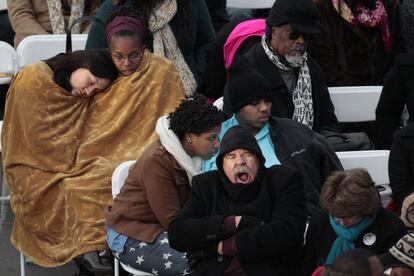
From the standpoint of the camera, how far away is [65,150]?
21.0ft

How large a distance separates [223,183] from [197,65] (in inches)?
83.5

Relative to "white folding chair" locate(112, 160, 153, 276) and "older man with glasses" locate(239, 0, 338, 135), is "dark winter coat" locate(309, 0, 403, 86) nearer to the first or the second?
"older man with glasses" locate(239, 0, 338, 135)

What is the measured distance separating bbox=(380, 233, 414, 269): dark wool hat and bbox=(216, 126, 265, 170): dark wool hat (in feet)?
2.42

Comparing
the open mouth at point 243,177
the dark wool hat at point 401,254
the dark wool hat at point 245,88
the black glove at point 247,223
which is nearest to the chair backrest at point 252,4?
the dark wool hat at point 245,88

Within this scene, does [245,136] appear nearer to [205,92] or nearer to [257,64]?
[257,64]

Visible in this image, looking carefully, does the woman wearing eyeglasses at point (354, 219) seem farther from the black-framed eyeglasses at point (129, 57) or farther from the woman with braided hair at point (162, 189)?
the black-framed eyeglasses at point (129, 57)

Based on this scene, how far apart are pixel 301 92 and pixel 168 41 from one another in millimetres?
930

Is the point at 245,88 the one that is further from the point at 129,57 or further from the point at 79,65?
the point at 79,65

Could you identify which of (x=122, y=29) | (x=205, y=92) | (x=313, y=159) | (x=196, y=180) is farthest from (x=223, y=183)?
(x=205, y=92)

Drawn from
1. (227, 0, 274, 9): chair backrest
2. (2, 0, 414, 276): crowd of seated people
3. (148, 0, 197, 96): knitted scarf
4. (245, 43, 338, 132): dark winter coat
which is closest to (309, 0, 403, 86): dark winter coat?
(2, 0, 414, 276): crowd of seated people

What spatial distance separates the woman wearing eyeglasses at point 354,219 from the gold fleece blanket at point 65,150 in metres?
1.41

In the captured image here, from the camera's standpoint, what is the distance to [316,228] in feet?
17.5

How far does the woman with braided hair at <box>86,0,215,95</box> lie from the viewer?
703cm

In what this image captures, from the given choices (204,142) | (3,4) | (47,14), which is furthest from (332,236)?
(3,4)
